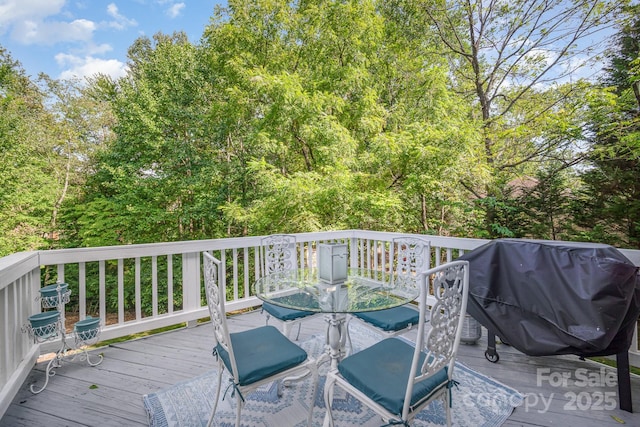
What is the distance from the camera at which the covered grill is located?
5.35 feet

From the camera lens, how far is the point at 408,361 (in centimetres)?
149

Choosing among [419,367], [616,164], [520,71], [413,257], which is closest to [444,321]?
[419,367]

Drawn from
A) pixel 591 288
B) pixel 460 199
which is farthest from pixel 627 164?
pixel 591 288

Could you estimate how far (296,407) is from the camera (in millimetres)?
1849

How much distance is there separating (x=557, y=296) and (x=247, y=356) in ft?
6.12

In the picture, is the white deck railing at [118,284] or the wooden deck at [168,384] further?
the white deck railing at [118,284]

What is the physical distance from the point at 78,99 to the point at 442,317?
37.1ft

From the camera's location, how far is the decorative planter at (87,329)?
7.10ft

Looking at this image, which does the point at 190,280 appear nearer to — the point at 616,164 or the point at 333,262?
the point at 333,262

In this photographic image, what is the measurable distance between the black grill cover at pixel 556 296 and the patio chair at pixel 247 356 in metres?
1.39

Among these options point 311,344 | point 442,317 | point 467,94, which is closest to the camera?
point 442,317

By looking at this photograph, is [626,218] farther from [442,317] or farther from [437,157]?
[442,317]

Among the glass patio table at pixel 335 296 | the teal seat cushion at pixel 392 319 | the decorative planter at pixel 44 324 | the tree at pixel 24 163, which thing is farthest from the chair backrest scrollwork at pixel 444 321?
the tree at pixel 24 163

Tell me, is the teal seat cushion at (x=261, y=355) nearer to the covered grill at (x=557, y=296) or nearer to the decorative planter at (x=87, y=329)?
the decorative planter at (x=87, y=329)
